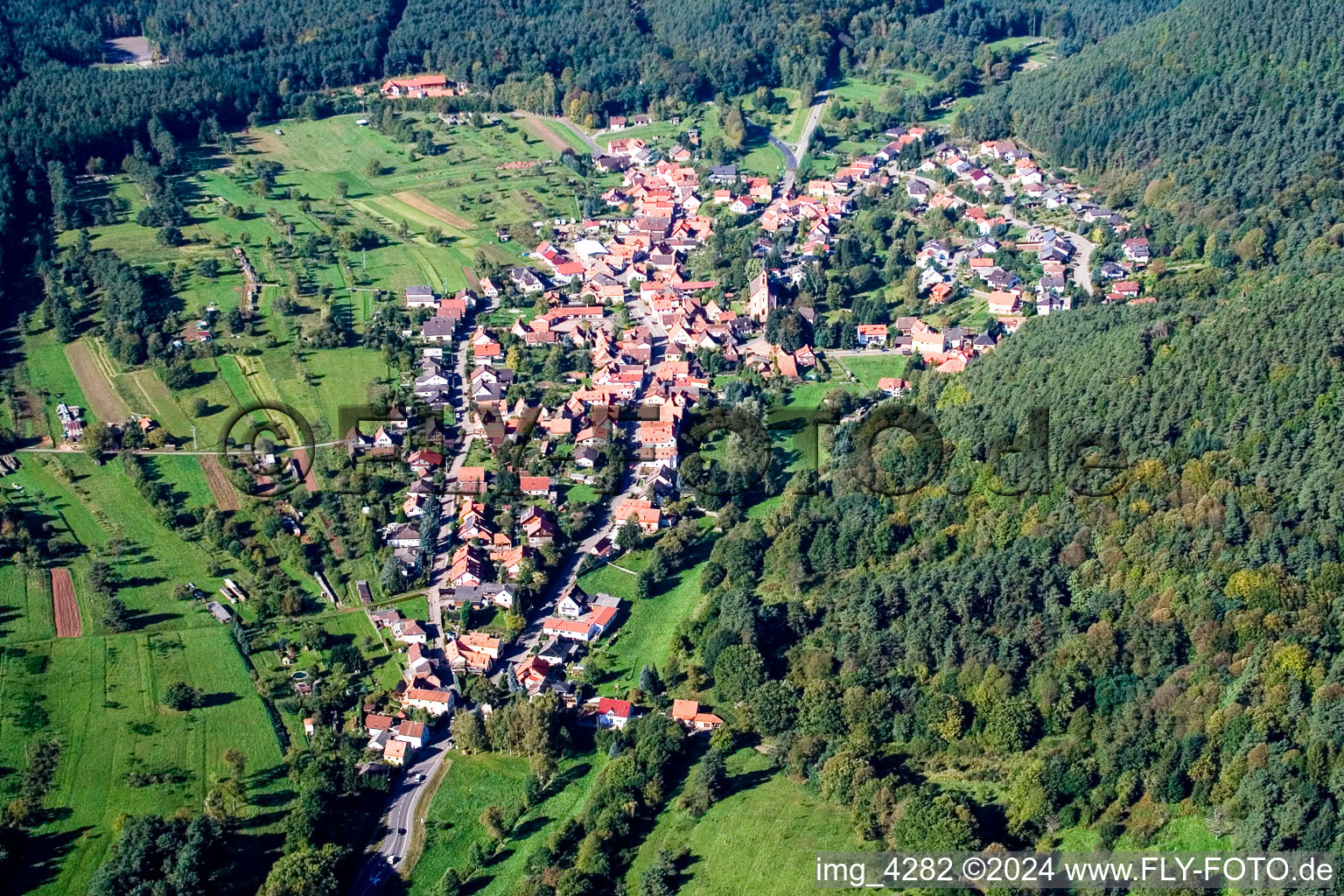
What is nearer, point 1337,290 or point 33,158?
point 1337,290

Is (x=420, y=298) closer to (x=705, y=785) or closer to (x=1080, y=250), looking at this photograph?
(x=1080, y=250)

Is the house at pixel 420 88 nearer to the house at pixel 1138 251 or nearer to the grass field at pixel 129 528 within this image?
the house at pixel 1138 251

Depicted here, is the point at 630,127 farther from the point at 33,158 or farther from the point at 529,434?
the point at 529,434

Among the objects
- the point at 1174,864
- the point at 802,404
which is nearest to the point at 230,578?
the point at 802,404

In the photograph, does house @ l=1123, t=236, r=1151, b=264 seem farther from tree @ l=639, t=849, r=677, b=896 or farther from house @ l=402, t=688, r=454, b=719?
tree @ l=639, t=849, r=677, b=896

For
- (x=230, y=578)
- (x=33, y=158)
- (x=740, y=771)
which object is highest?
(x=33, y=158)

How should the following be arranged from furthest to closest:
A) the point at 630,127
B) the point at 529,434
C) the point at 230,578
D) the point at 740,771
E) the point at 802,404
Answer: the point at 630,127, the point at 802,404, the point at 529,434, the point at 230,578, the point at 740,771

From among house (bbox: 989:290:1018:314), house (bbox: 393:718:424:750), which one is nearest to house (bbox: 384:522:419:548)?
house (bbox: 393:718:424:750)
